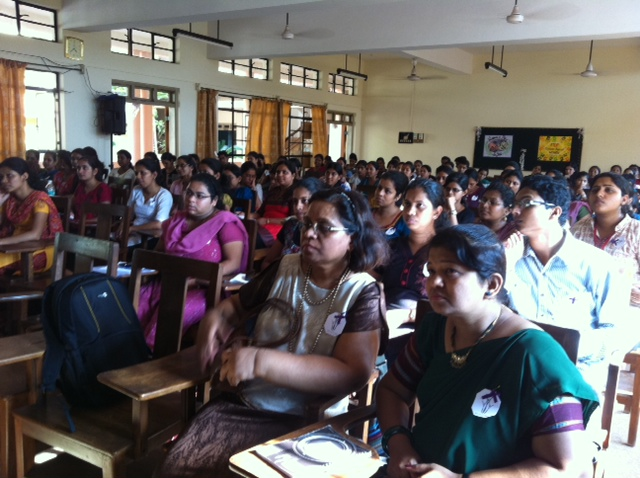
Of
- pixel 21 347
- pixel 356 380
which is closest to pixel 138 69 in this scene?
pixel 21 347

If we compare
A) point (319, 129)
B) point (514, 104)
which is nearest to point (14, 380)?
point (319, 129)

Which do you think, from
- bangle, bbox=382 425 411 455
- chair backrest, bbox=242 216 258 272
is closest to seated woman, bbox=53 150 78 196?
chair backrest, bbox=242 216 258 272

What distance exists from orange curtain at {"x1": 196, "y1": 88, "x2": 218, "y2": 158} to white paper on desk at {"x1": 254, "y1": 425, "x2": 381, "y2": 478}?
9.35 m

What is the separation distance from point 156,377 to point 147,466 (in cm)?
58

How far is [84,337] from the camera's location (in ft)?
5.53

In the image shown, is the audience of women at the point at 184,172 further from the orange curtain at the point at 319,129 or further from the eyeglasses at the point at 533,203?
the orange curtain at the point at 319,129

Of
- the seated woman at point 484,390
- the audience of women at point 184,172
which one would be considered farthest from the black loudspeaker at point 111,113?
the seated woman at point 484,390

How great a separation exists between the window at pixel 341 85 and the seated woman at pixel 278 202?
347 inches

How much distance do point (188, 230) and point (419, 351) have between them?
6.13ft

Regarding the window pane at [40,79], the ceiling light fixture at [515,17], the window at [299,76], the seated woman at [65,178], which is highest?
the window at [299,76]

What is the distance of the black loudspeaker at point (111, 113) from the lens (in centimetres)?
823

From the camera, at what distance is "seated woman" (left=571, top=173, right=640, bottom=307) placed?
2703mm

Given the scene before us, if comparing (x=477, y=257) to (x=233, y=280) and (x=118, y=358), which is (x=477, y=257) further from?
(x=233, y=280)

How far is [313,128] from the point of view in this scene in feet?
41.8
